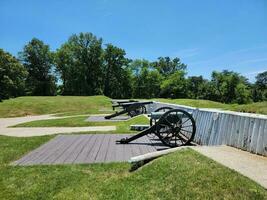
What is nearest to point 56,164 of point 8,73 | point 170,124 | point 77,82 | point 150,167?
point 150,167

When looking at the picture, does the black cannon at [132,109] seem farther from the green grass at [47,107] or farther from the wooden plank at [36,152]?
the wooden plank at [36,152]

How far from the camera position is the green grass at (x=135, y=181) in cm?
341

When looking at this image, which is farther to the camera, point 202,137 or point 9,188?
point 202,137

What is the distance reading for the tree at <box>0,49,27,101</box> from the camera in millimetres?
43094

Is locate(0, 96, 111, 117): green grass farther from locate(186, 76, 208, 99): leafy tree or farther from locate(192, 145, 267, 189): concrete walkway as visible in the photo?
locate(186, 76, 208, 99): leafy tree

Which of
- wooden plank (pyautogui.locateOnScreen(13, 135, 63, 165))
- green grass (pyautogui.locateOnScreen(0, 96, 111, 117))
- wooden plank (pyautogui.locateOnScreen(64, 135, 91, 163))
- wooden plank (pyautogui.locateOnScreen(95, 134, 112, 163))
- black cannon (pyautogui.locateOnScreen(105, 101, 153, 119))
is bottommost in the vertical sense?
green grass (pyautogui.locateOnScreen(0, 96, 111, 117))

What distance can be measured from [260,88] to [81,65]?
4188cm

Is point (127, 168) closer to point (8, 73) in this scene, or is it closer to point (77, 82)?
point (8, 73)

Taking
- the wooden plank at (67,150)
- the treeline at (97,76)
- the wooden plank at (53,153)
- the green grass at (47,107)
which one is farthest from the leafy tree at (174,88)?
the wooden plank at (53,153)

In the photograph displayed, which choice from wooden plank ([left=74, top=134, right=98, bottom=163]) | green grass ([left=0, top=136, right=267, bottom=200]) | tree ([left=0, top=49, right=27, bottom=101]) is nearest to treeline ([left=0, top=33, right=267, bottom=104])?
tree ([left=0, top=49, right=27, bottom=101])

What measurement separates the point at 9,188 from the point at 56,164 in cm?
128

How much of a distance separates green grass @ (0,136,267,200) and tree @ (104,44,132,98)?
5140cm

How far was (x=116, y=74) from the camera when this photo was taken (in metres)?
57.5

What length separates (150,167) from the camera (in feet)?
15.0
